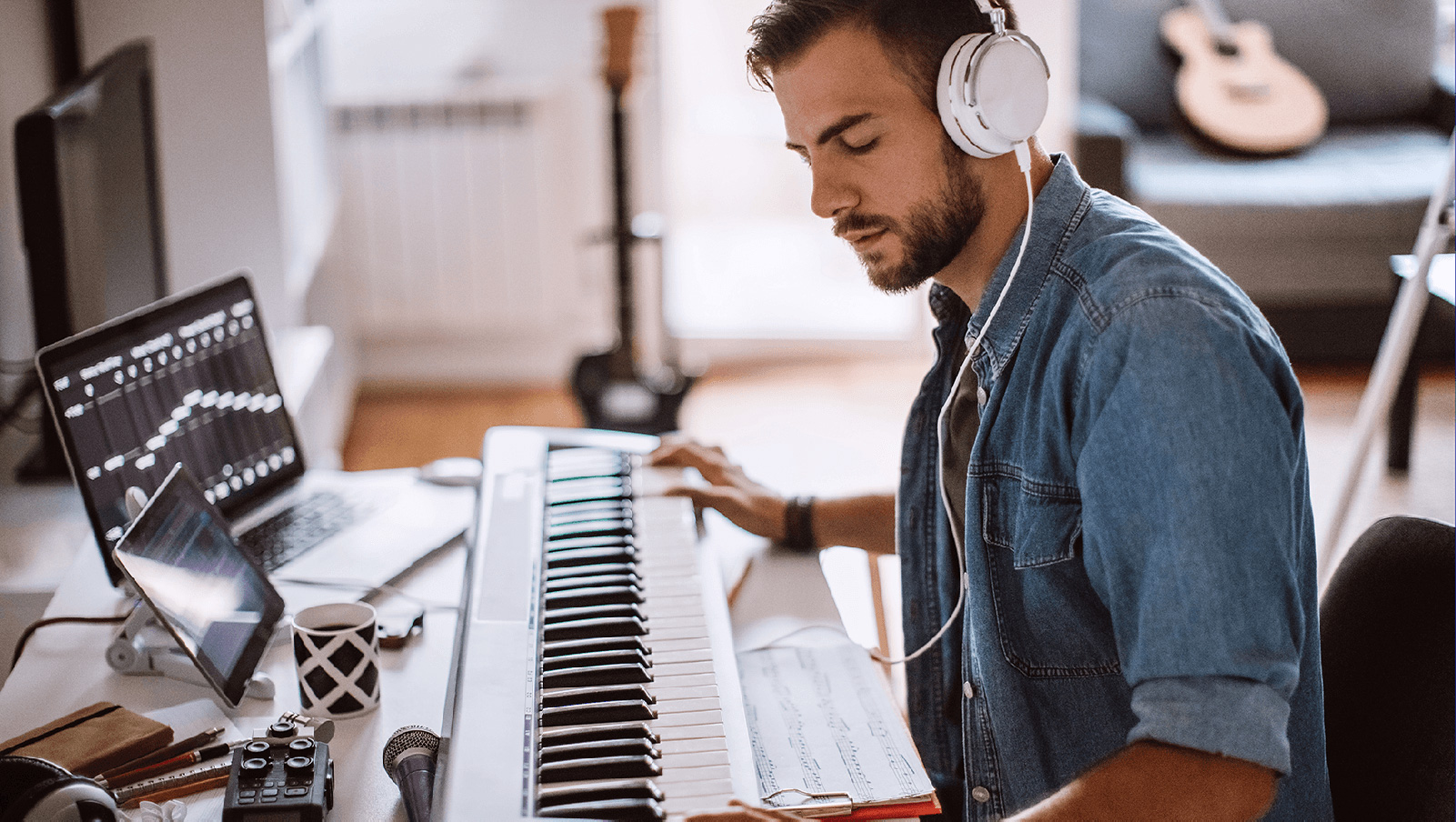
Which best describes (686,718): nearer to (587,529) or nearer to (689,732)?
(689,732)

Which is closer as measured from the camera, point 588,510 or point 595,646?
point 595,646

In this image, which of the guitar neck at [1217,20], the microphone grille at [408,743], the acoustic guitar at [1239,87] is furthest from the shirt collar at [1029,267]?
the guitar neck at [1217,20]

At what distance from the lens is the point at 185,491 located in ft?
3.85

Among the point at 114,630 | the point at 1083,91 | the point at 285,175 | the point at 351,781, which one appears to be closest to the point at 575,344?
the point at 285,175

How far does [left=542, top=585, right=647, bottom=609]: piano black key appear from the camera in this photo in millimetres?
1103

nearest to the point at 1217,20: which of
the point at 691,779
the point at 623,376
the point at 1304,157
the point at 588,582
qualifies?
the point at 1304,157

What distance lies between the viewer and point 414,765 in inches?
37.1

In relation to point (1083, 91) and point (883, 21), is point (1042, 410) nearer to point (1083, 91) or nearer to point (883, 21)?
point (883, 21)

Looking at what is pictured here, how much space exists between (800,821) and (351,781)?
0.36 metres

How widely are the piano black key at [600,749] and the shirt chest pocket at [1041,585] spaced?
→ 326mm

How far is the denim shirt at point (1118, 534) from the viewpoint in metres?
0.83

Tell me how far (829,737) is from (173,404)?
2.49ft

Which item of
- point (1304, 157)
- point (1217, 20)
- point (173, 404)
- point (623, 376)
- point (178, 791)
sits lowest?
point (623, 376)

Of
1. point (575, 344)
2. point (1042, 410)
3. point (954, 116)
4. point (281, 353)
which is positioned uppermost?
point (954, 116)
